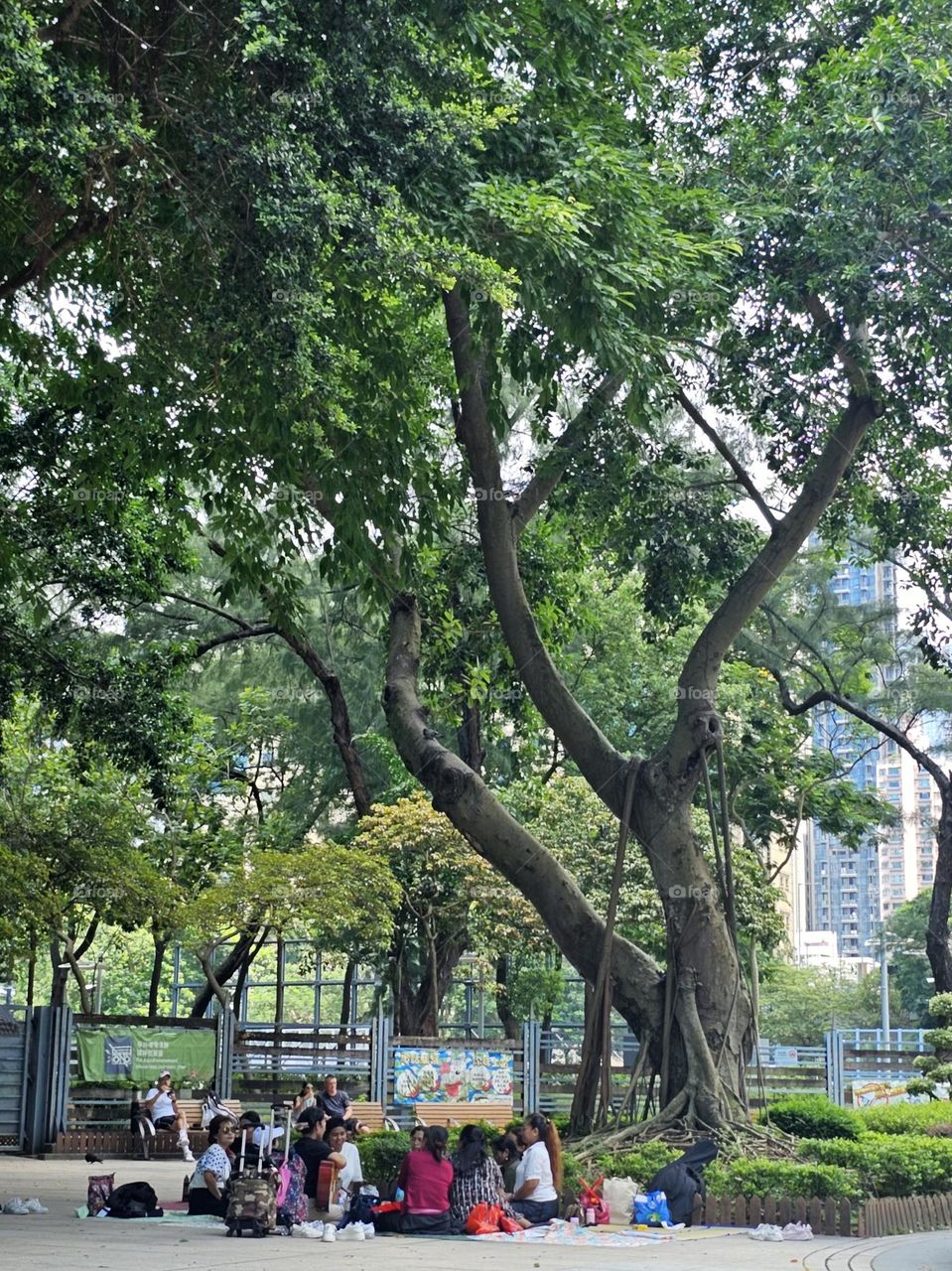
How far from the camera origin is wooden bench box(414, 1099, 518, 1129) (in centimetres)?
2161

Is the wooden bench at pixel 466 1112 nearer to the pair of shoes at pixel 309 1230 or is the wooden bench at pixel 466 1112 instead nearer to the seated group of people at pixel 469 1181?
the seated group of people at pixel 469 1181

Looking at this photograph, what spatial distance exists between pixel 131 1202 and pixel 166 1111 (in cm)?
888

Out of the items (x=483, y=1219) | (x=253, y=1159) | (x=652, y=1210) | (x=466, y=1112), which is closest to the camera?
(x=483, y=1219)

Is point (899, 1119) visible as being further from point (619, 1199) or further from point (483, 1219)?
point (483, 1219)

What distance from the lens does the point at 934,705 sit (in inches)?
1158

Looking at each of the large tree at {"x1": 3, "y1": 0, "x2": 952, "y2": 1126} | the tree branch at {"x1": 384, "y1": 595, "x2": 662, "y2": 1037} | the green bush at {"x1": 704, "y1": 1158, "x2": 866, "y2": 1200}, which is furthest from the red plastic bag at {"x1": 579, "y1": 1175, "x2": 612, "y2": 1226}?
the tree branch at {"x1": 384, "y1": 595, "x2": 662, "y2": 1037}

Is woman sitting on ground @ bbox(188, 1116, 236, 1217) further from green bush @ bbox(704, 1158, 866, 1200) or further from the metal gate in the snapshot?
the metal gate

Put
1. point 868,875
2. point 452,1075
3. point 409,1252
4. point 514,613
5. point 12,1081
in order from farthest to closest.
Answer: point 868,875
point 452,1075
point 12,1081
point 514,613
point 409,1252

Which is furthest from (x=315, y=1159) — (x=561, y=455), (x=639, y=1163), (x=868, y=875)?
(x=868, y=875)

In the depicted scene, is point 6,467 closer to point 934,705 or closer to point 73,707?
point 73,707

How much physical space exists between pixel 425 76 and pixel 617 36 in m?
2.69

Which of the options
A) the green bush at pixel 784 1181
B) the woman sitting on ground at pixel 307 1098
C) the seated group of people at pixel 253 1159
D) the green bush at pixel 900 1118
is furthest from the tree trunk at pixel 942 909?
the seated group of people at pixel 253 1159

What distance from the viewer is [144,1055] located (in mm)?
24531

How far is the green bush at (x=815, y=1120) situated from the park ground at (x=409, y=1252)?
3483 mm
